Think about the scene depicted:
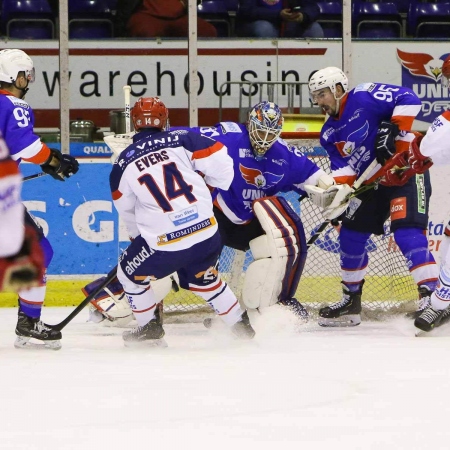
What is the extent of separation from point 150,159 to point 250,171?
0.68 metres

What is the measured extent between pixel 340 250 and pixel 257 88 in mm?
1881

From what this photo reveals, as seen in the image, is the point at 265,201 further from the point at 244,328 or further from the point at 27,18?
the point at 27,18

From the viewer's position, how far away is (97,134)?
5.74 metres

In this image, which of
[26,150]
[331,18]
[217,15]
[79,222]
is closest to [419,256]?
[26,150]

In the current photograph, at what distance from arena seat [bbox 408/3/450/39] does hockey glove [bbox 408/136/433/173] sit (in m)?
2.94

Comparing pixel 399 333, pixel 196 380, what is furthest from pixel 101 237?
pixel 196 380

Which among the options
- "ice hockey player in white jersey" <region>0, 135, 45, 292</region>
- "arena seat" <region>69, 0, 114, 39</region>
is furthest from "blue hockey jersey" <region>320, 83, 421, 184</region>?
"ice hockey player in white jersey" <region>0, 135, 45, 292</region>

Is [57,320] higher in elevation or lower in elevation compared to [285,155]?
lower

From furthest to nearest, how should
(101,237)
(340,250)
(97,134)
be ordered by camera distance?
1. (97,134)
2. (101,237)
3. (340,250)

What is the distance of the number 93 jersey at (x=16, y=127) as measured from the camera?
369cm

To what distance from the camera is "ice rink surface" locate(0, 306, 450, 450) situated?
2312mm

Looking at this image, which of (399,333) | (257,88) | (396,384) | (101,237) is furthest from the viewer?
(257,88)

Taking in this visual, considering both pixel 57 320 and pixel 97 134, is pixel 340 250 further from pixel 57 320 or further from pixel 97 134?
pixel 97 134

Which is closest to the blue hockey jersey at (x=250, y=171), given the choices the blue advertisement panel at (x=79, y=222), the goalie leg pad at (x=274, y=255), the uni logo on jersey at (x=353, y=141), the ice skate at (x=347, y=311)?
the goalie leg pad at (x=274, y=255)
